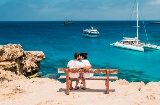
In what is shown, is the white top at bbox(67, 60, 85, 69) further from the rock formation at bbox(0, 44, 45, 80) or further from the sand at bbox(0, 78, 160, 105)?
the rock formation at bbox(0, 44, 45, 80)

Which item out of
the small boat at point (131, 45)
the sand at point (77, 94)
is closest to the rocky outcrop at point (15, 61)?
the sand at point (77, 94)

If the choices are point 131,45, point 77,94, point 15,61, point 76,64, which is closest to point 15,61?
point 15,61

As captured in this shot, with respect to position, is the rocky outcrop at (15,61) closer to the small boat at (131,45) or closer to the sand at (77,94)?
the sand at (77,94)

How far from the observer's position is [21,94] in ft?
41.7

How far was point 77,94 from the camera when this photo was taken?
12398 mm

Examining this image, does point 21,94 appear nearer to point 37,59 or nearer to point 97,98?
point 97,98

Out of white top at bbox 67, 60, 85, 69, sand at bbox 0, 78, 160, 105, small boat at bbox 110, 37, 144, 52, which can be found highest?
white top at bbox 67, 60, 85, 69

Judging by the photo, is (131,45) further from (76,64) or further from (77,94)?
(77,94)

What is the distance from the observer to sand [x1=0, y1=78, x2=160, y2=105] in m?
11.5

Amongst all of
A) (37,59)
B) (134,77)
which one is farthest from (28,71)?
(134,77)

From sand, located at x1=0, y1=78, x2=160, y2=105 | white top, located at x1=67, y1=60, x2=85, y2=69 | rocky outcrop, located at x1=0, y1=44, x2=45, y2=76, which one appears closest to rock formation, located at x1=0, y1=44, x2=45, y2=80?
rocky outcrop, located at x1=0, y1=44, x2=45, y2=76

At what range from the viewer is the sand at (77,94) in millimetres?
11453

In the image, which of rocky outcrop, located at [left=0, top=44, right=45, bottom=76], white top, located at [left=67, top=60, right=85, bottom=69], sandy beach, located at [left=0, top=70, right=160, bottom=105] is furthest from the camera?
rocky outcrop, located at [left=0, top=44, right=45, bottom=76]

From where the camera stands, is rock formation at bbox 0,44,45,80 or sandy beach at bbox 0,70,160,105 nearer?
sandy beach at bbox 0,70,160,105
